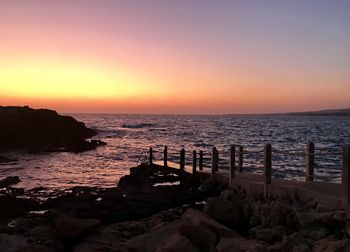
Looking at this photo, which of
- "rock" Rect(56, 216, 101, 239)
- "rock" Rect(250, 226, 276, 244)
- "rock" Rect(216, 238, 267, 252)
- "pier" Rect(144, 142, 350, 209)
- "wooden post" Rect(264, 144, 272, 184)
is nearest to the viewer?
"rock" Rect(216, 238, 267, 252)

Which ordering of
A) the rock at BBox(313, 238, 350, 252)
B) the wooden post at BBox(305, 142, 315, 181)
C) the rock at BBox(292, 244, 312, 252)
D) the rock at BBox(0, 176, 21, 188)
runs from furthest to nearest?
the rock at BBox(0, 176, 21, 188), the wooden post at BBox(305, 142, 315, 181), the rock at BBox(292, 244, 312, 252), the rock at BBox(313, 238, 350, 252)

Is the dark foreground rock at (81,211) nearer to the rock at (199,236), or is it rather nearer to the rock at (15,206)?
the rock at (15,206)

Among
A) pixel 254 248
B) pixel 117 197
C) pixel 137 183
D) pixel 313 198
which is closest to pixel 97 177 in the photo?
pixel 137 183

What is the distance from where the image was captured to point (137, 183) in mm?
21391

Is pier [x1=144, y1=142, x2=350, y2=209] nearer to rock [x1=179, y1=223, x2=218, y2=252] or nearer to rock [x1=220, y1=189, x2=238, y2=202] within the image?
rock [x1=220, y1=189, x2=238, y2=202]

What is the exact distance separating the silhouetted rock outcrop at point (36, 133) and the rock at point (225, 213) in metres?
35.0

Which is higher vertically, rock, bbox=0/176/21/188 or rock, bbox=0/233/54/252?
rock, bbox=0/233/54/252

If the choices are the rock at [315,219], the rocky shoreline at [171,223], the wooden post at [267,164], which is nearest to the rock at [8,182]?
the rocky shoreline at [171,223]

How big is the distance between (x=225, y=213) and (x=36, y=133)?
4471cm

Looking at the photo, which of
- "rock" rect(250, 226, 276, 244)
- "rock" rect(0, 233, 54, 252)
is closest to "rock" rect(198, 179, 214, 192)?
"rock" rect(250, 226, 276, 244)

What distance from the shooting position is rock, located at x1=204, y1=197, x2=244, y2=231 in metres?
12.5

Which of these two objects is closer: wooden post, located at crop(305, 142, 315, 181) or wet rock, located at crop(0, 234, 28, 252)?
wet rock, located at crop(0, 234, 28, 252)

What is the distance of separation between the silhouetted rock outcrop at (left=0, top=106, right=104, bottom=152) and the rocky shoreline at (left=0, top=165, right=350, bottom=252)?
30.2 metres

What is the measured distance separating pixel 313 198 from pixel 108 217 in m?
6.68
